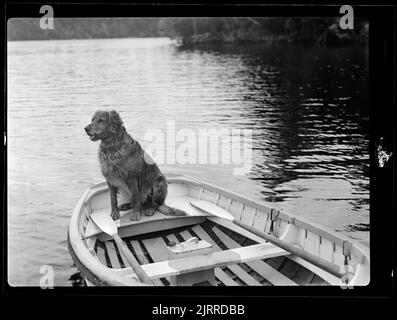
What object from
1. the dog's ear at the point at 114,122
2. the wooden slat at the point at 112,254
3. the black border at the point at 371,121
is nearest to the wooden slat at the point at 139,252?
the wooden slat at the point at 112,254

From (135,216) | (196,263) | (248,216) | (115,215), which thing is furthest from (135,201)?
(196,263)

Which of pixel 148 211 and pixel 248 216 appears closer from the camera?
pixel 248 216

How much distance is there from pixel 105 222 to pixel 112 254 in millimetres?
456

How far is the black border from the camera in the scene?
454cm

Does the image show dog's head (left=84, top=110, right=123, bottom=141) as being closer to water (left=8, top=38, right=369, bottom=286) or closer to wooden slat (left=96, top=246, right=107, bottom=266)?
water (left=8, top=38, right=369, bottom=286)

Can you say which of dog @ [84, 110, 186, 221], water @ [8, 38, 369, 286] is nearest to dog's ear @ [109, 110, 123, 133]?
dog @ [84, 110, 186, 221]

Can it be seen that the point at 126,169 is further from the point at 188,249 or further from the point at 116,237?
the point at 188,249

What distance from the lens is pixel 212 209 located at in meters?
7.00

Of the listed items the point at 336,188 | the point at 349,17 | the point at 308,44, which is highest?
the point at 308,44

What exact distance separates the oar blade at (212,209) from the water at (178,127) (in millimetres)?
1385

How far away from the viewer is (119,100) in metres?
16.4

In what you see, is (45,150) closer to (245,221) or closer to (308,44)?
(245,221)
